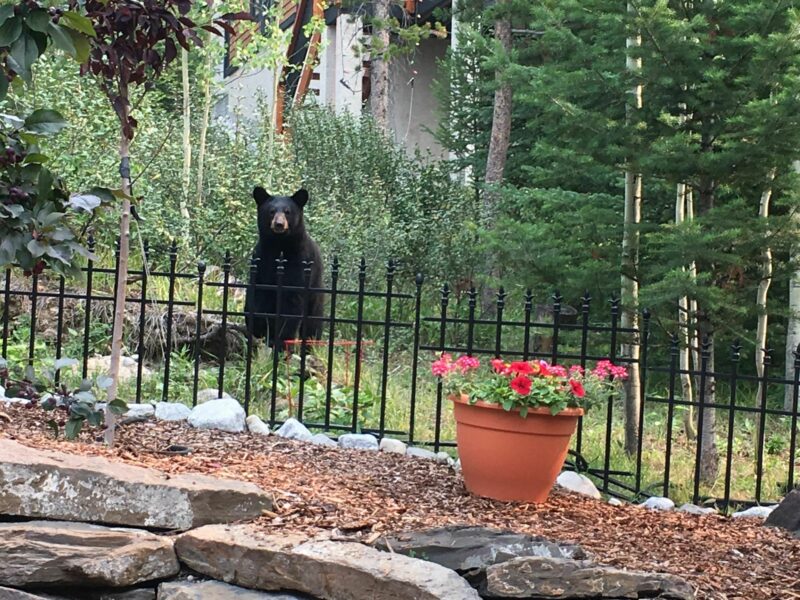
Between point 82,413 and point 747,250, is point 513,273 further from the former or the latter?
point 82,413

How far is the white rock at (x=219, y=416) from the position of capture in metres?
5.76

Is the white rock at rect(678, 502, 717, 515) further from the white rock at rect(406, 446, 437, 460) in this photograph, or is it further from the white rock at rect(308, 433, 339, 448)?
the white rock at rect(308, 433, 339, 448)

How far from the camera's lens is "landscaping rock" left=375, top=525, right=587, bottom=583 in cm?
358

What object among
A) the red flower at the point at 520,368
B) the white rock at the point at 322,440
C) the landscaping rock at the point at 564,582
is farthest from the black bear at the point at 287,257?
the landscaping rock at the point at 564,582

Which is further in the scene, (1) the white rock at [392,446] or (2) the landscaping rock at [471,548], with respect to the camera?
(1) the white rock at [392,446]

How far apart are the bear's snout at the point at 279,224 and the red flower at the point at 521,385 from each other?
4414 millimetres

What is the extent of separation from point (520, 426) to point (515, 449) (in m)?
0.11

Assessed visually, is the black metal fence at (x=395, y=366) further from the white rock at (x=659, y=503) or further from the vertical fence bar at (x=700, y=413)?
the white rock at (x=659, y=503)

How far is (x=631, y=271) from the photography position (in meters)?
6.74

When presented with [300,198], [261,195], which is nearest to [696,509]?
[300,198]

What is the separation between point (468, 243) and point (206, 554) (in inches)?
324

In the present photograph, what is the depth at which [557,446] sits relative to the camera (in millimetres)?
4781

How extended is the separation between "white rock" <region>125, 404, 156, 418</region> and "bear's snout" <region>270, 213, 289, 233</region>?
2.91 m

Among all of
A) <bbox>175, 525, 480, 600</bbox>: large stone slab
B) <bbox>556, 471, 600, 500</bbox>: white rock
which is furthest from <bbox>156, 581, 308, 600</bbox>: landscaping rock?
<bbox>556, 471, 600, 500</bbox>: white rock
